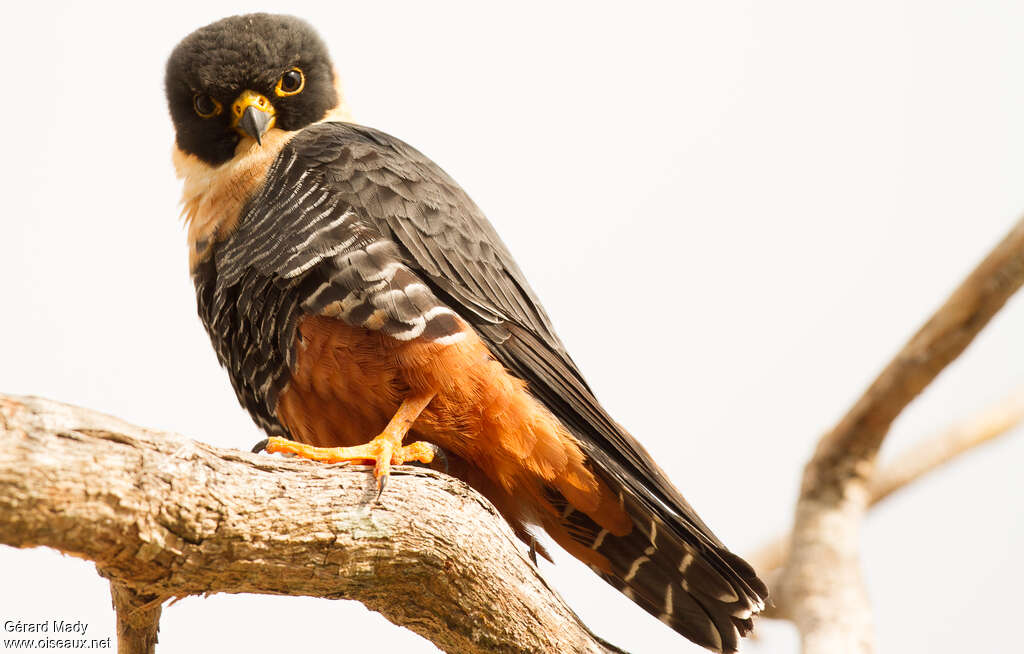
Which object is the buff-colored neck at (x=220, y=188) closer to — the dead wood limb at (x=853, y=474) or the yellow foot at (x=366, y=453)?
the yellow foot at (x=366, y=453)

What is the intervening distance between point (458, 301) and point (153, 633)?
137 centimetres

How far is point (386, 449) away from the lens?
2.95 metres

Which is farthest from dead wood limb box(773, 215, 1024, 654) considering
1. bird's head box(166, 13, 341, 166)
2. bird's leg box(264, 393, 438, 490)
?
bird's head box(166, 13, 341, 166)

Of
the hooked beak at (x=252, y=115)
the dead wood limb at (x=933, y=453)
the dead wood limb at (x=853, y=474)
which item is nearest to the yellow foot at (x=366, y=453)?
the hooked beak at (x=252, y=115)

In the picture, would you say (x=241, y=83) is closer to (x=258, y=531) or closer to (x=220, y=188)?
(x=220, y=188)

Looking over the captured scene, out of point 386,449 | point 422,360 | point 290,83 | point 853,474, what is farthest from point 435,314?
point 853,474

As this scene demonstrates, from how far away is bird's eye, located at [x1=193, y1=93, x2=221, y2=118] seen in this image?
397 cm

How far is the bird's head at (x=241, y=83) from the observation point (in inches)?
153

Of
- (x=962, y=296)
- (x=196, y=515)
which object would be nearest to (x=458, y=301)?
(x=196, y=515)

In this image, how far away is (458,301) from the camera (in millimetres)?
3355

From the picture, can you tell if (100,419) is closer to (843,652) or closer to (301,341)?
(301,341)

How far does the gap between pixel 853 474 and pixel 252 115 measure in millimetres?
3130

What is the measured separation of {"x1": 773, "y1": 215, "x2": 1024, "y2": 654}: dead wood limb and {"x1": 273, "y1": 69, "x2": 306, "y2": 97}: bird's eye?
2870mm

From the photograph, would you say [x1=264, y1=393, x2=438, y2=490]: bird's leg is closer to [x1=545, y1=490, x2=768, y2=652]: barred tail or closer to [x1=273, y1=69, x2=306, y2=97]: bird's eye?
[x1=545, y1=490, x2=768, y2=652]: barred tail
